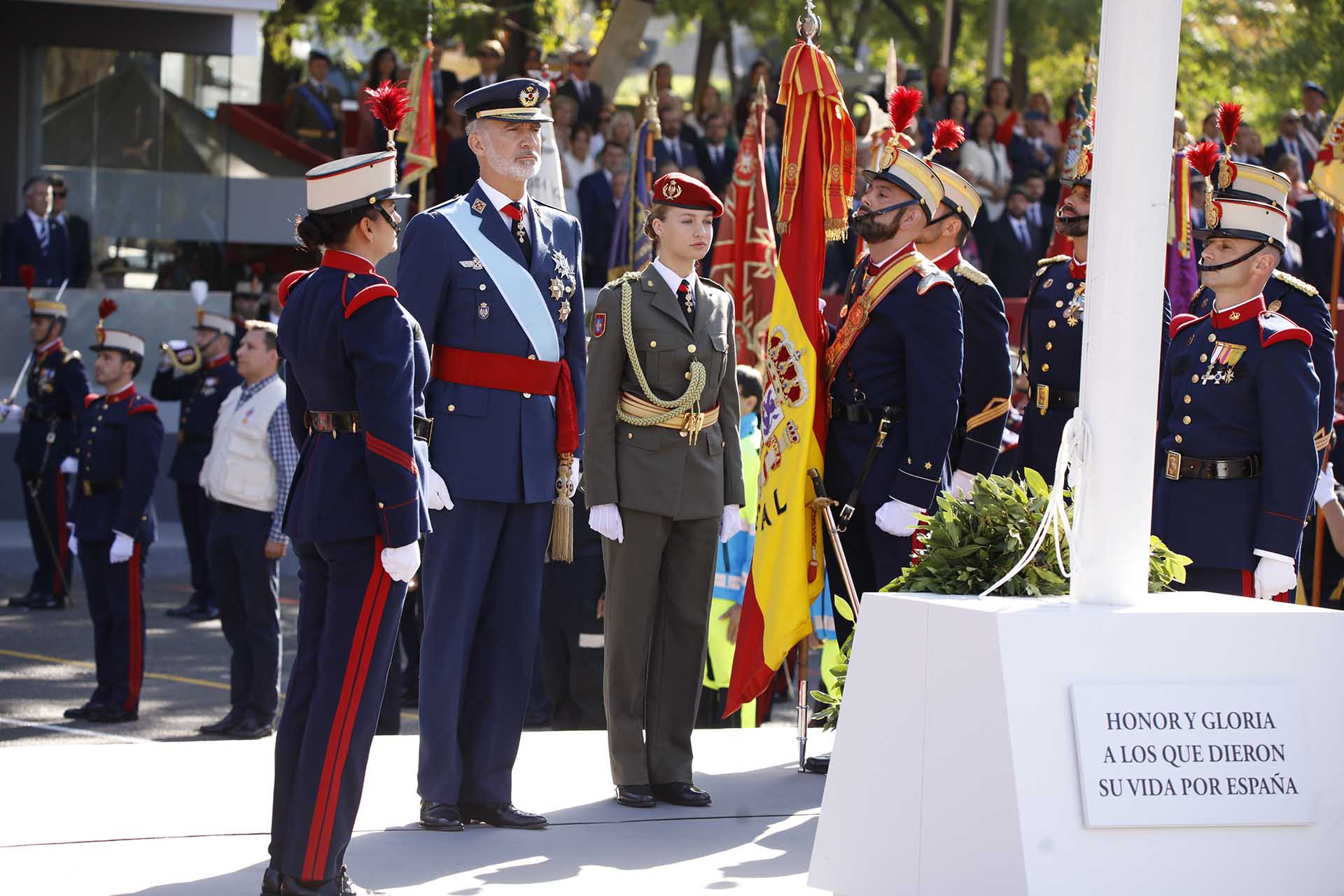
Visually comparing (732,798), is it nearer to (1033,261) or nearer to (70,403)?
(70,403)

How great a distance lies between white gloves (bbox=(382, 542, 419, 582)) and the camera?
427 centimetres

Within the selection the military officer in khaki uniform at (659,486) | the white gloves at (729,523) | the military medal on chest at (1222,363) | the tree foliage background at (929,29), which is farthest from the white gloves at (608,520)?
the tree foliage background at (929,29)

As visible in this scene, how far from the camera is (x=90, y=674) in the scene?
970 cm

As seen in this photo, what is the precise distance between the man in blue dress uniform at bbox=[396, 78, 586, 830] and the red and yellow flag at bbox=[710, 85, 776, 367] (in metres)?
4.65

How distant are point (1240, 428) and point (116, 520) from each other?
5643mm

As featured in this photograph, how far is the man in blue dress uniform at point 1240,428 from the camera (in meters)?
5.58

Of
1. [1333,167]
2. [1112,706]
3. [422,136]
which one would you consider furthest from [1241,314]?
[422,136]

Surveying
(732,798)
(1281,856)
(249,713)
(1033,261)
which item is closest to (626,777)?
(732,798)

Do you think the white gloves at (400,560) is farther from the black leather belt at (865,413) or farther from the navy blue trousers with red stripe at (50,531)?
the navy blue trousers with red stripe at (50,531)

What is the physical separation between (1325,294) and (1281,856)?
12.6 meters

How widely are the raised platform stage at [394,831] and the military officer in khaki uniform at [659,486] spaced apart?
0.86 ft

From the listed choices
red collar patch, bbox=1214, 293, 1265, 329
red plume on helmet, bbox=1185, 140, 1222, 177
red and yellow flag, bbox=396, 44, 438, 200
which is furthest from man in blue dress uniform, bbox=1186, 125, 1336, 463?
red and yellow flag, bbox=396, 44, 438, 200

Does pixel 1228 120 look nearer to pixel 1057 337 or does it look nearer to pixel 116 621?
pixel 1057 337

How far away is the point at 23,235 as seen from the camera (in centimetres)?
1592
